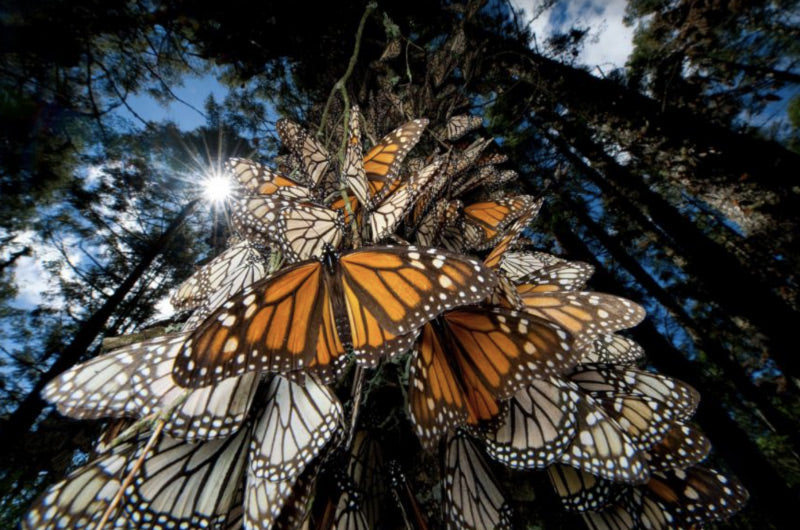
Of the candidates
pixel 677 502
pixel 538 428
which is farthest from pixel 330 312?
pixel 677 502

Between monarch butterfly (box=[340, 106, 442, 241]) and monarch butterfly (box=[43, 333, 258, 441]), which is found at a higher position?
monarch butterfly (box=[340, 106, 442, 241])

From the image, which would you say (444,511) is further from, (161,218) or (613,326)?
(161,218)

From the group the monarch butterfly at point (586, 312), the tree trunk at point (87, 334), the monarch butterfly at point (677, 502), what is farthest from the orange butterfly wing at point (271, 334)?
the tree trunk at point (87, 334)

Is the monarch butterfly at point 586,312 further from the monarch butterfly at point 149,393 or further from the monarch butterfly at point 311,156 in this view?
the monarch butterfly at point 311,156

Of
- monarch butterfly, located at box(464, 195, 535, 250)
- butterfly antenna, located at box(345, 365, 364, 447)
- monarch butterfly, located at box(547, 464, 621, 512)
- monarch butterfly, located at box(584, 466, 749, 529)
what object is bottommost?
monarch butterfly, located at box(584, 466, 749, 529)

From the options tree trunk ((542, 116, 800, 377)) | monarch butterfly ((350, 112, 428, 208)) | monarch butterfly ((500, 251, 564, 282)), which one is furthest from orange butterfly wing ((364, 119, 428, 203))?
tree trunk ((542, 116, 800, 377))

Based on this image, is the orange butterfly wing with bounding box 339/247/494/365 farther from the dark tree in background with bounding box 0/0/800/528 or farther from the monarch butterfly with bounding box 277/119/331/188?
the dark tree in background with bounding box 0/0/800/528

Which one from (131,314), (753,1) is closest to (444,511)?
(131,314)

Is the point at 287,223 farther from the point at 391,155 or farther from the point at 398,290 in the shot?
the point at 391,155
